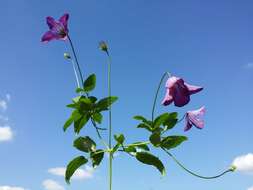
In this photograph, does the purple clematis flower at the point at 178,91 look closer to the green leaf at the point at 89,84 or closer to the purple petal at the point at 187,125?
the purple petal at the point at 187,125

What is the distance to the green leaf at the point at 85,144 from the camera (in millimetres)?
1965

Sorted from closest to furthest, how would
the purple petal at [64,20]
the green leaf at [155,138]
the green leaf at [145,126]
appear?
the green leaf at [155,138]
the green leaf at [145,126]
the purple petal at [64,20]

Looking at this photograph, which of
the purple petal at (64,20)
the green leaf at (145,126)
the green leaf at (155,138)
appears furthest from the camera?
the purple petal at (64,20)

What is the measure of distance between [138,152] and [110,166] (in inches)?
7.4

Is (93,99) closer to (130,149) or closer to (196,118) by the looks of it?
(130,149)

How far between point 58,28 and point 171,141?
778 millimetres

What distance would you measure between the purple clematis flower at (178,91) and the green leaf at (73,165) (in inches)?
17.3

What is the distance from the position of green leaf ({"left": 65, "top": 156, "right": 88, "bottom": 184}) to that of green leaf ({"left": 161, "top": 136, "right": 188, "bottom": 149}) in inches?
13.9

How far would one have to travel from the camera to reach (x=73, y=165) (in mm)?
1987

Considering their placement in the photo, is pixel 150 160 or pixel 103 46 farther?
pixel 103 46

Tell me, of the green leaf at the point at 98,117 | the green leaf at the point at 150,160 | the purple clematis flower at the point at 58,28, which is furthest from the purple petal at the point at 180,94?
the purple clematis flower at the point at 58,28

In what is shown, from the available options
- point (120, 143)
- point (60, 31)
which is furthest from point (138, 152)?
point (60, 31)

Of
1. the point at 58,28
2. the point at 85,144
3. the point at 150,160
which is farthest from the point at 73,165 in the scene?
the point at 58,28

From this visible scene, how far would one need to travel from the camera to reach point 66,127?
81.0 inches
